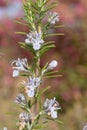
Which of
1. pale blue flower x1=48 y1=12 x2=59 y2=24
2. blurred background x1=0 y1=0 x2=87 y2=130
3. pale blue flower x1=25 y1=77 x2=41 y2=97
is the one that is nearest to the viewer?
pale blue flower x1=25 y1=77 x2=41 y2=97

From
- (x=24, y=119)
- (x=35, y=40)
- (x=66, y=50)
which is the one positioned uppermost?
(x=35, y=40)

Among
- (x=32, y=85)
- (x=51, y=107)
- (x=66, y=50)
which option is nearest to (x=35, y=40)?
(x=32, y=85)

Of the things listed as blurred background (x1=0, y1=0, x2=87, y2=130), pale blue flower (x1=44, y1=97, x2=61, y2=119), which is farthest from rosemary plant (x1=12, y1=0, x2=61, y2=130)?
blurred background (x1=0, y1=0, x2=87, y2=130)

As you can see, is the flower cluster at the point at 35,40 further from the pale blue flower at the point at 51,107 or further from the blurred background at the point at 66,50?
the blurred background at the point at 66,50

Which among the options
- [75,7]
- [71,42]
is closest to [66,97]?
[71,42]

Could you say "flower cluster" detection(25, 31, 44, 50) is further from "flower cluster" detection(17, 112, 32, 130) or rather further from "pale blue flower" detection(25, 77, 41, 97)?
"flower cluster" detection(17, 112, 32, 130)

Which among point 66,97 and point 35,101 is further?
point 66,97

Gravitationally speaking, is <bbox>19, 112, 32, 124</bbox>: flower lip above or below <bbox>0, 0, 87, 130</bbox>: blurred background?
above

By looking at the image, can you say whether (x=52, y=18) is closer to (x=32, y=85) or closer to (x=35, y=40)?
(x=35, y=40)

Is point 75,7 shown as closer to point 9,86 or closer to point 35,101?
point 9,86

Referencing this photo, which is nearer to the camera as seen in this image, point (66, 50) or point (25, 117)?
point (25, 117)

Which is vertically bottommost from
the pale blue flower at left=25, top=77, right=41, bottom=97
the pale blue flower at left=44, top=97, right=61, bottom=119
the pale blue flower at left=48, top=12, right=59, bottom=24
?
the pale blue flower at left=44, top=97, right=61, bottom=119
